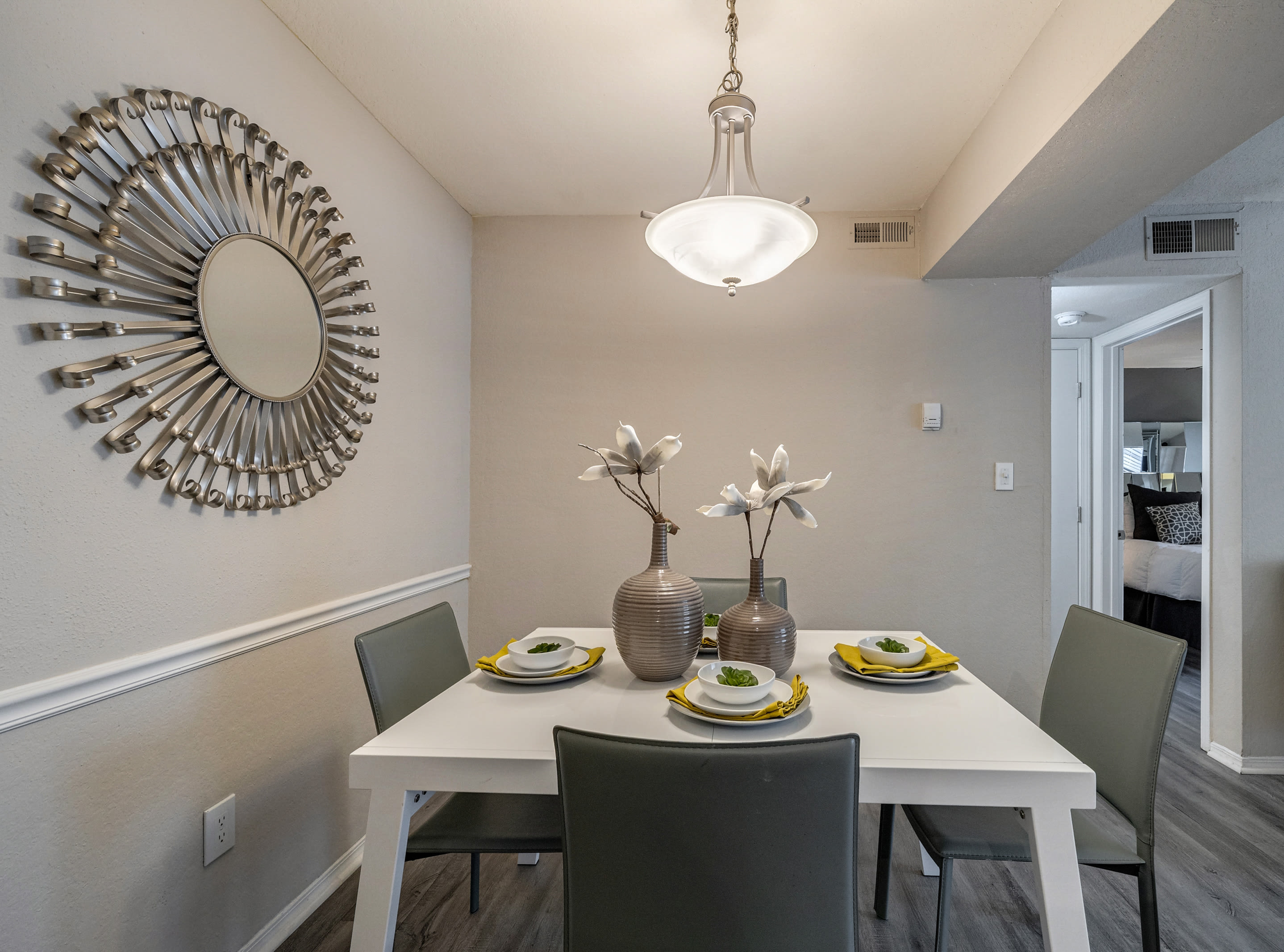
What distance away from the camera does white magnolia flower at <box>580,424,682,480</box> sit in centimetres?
151

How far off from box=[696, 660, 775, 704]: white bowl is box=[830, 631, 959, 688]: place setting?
13.5 inches

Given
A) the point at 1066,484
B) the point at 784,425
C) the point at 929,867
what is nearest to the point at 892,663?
the point at 929,867

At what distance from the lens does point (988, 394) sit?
9.47 feet

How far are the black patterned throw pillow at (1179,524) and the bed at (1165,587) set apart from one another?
0.13 metres

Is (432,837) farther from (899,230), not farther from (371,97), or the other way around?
(899,230)

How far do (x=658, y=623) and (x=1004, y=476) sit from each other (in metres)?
2.06

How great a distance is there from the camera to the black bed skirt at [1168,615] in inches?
170

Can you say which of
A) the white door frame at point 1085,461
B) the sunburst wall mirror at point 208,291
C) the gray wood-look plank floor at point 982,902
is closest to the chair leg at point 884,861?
the gray wood-look plank floor at point 982,902

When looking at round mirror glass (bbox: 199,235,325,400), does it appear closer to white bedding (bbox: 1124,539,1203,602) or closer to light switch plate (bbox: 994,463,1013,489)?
light switch plate (bbox: 994,463,1013,489)

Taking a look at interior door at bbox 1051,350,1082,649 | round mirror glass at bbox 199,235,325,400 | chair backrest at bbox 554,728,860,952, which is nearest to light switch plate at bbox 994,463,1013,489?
interior door at bbox 1051,350,1082,649

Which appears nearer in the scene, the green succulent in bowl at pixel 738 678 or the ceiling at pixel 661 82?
the green succulent in bowl at pixel 738 678

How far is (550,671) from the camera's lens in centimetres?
158

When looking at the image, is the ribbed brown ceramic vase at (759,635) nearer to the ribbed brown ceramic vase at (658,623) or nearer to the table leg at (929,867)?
the ribbed brown ceramic vase at (658,623)

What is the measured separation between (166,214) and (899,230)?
104 inches
